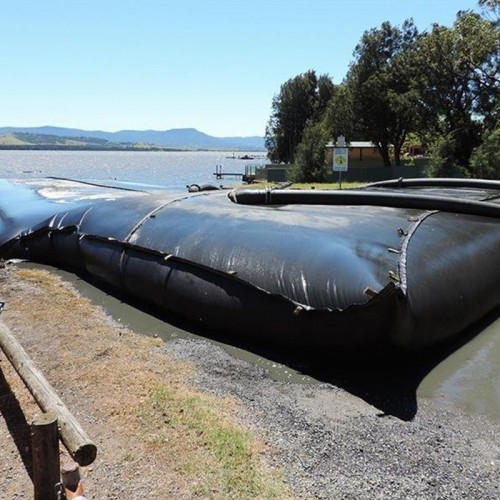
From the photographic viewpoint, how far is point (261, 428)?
4.41 meters

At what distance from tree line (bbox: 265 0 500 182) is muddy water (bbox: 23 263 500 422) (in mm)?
20330

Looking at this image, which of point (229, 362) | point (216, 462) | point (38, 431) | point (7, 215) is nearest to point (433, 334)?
point (229, 362)

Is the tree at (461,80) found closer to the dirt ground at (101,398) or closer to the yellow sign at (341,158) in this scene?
the yellow sign at (341,158)

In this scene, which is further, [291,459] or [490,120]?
[490,120]

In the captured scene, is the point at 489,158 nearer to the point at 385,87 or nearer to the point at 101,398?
the point at 385,87

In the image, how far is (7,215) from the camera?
1266 cm

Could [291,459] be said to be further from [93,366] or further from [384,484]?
[93,366]

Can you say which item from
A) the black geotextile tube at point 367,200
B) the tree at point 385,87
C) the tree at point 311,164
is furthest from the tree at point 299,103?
the black geotextile tube at point 367,200

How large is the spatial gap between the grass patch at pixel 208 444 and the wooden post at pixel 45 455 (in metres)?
0.94

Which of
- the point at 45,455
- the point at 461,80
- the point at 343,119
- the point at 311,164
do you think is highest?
the point at 461,80

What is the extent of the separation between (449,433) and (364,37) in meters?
40.7

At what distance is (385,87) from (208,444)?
35993 millimetres

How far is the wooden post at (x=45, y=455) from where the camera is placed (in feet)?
9.61

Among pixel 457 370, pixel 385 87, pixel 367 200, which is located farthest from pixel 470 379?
pixel 385 87
